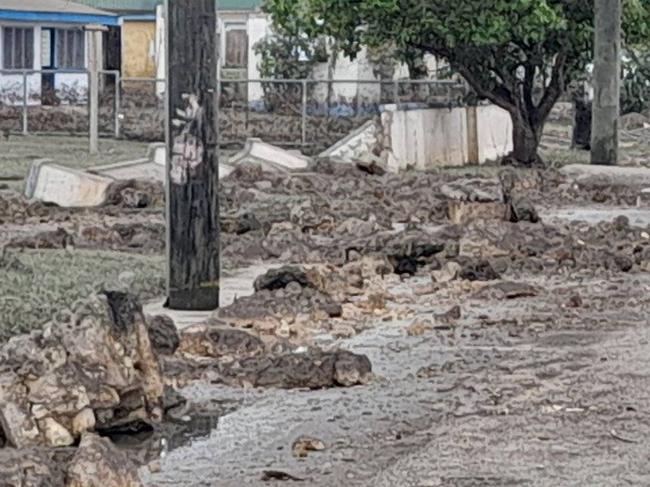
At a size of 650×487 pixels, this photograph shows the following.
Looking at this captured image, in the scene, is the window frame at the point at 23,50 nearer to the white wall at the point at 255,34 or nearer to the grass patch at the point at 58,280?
the white wall at the point at 255,34

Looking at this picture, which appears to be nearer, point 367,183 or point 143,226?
point 143,226

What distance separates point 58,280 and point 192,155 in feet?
5.66

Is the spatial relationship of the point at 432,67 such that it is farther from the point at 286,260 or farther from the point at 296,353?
the point at 296,353

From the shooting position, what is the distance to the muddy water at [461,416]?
8.52 m

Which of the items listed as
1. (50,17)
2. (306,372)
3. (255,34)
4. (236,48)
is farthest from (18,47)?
(306,372)

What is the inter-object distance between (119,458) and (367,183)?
20.5m

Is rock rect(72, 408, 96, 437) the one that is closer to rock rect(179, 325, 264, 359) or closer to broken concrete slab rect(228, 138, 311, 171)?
rock rect(179, 325, 264, 359)

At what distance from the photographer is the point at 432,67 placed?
170 ft

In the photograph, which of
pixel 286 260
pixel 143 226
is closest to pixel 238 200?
pixel 143 226

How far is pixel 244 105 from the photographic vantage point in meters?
43.0

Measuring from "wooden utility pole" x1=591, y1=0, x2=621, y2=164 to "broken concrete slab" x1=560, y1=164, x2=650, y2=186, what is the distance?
156cm

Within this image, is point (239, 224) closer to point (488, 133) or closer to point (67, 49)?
point (488, 133)

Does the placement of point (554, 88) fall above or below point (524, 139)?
above

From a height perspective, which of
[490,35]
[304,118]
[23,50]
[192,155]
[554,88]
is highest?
[23,50]
